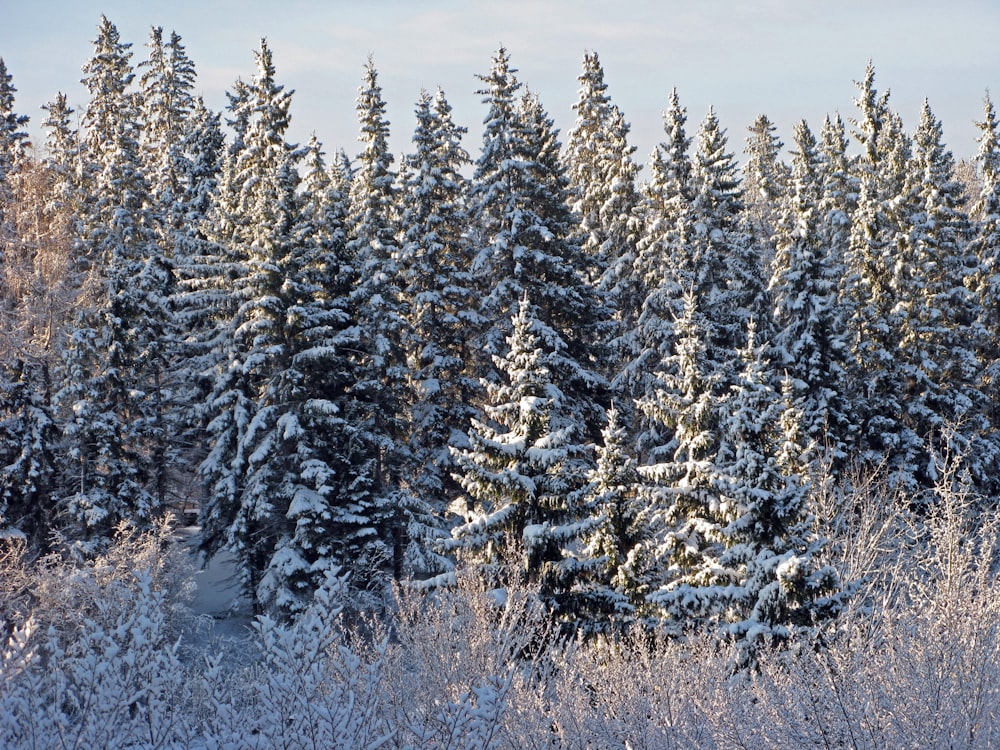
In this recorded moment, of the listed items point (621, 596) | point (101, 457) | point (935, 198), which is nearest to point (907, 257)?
point (935, 198)

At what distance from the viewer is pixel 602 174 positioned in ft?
118

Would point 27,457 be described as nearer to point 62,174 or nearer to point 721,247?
point 62,174

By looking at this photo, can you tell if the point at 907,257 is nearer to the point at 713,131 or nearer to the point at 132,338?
the point at 713,131

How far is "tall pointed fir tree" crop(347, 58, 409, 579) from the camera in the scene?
2883cm

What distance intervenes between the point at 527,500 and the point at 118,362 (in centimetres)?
1802

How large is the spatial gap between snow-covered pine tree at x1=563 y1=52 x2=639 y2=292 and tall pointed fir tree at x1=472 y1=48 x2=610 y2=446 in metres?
2.97

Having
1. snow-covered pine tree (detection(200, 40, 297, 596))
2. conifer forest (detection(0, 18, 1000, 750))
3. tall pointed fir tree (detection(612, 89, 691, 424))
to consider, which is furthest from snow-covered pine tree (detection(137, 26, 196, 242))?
tall pointed fir tree (detection(612, 89, 691, 424))

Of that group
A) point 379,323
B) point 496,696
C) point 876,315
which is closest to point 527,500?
point 379,323

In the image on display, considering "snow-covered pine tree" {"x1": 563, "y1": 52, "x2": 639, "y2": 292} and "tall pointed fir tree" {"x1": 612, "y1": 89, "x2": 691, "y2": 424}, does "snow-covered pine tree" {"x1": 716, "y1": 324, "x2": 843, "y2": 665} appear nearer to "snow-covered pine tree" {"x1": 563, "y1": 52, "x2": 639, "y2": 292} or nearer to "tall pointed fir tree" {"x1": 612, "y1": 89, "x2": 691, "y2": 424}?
"tall pointed fir tree" {"x1": 612, "y1": 89, "x2": 691, "y2": 424}

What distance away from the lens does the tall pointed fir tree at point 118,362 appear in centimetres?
3014

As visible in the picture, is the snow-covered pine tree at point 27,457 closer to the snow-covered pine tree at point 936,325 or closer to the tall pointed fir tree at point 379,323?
the tall pointed fir tree at point 379,323

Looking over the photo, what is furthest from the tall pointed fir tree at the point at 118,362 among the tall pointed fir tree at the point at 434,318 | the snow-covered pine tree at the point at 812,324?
the snow-covered pine tree at the point at 812,324

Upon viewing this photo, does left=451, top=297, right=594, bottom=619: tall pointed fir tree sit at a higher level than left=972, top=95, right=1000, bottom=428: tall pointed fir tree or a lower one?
lower

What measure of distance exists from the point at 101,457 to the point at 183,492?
12313 mm
